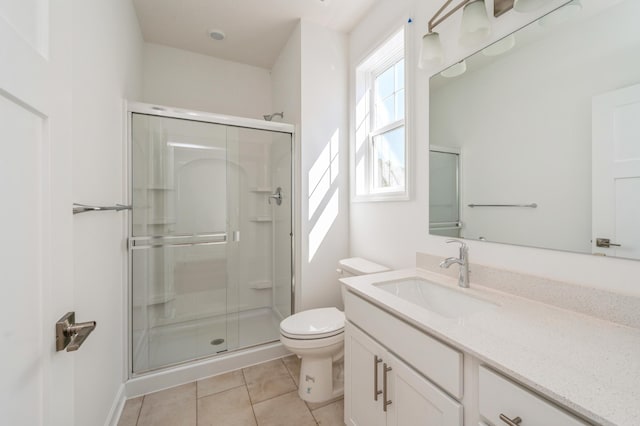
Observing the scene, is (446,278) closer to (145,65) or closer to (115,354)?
(115,354)

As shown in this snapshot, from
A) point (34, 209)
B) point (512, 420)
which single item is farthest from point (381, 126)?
point (34, 209)

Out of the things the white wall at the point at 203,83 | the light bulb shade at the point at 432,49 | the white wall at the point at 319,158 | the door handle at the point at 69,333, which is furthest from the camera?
the white wall at the point at 203,83

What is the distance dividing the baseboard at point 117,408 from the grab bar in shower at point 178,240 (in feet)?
2.88

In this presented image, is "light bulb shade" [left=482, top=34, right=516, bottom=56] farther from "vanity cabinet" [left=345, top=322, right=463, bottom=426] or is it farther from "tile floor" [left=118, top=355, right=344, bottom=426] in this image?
"tile floor" [left=118, top=355, right=344, bottom=426]

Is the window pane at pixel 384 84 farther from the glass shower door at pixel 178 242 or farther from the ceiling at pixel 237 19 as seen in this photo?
the glass shower door at pixel 178 242

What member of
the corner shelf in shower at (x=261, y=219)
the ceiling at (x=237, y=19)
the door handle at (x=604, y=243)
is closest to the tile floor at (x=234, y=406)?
the corner shelf in shower at (x=261, y=219)

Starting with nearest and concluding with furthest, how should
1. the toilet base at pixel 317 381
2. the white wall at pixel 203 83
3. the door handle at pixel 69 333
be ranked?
the door handle at pixel 69 333
the toilet base at pixel 317 381
the white wall at pixel 203 83

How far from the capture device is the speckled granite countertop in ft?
1.69

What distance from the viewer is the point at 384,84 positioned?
1.99m

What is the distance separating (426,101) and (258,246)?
69.7 inches

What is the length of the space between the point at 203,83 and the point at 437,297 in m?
2.86

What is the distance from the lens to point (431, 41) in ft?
4.33

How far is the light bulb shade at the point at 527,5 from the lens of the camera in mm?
968

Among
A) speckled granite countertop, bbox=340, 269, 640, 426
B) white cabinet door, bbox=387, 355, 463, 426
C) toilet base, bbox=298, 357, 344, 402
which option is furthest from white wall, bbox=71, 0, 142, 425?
speckled granite countertop, bbox=340, 269, 640, 426
